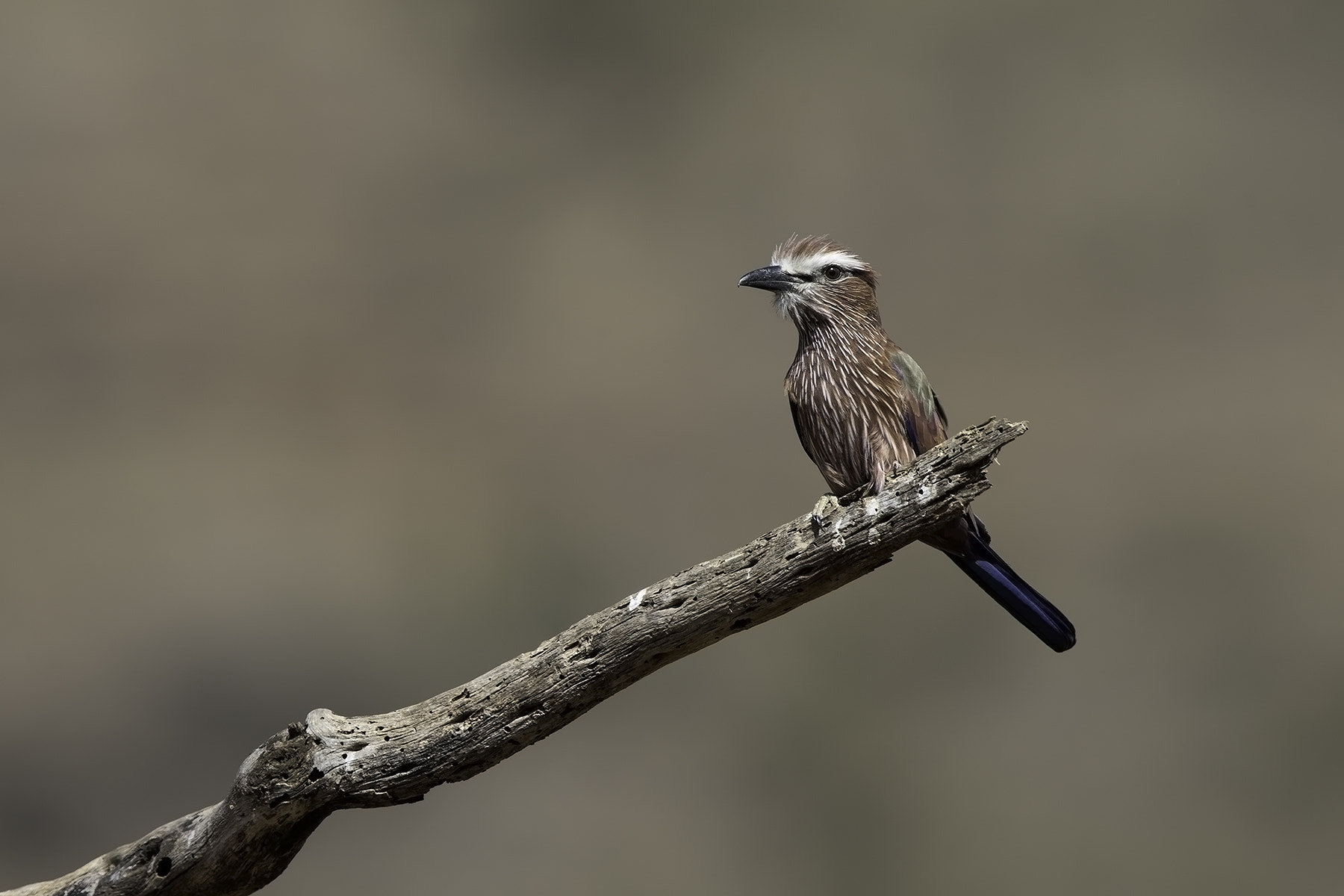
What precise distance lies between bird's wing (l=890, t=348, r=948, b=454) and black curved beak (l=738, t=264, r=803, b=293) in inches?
12.9

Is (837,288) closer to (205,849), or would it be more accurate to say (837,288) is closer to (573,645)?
(573,645)

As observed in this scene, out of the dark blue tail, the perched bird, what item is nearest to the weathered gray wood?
the perched bird

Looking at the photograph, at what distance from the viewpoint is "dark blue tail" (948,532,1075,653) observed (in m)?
2.73

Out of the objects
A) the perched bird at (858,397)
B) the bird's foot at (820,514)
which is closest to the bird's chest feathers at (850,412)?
the perched bird at (858,397)

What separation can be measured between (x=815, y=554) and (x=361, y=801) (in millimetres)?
1026

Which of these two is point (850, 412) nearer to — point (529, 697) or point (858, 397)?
point (858, 397)

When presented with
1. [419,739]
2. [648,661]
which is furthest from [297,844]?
[648,661]

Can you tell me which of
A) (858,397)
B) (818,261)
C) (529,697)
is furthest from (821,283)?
(529,697)

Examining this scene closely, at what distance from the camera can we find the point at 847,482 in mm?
2943

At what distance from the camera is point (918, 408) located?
116 inches

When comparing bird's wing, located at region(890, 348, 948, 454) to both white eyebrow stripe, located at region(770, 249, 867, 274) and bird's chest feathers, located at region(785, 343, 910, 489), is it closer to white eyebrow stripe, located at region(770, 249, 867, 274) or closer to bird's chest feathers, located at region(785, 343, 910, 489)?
bird's chest feathers, located at region(785, 343, 910, 489)

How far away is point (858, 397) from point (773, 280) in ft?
1.47

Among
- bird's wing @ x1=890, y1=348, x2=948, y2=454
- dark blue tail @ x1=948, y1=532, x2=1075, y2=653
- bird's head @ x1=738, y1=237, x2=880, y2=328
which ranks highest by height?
bird's head @ x1=738, y1=237, x2=880, y2=328

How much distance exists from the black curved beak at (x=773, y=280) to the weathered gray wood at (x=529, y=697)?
1.06 m
